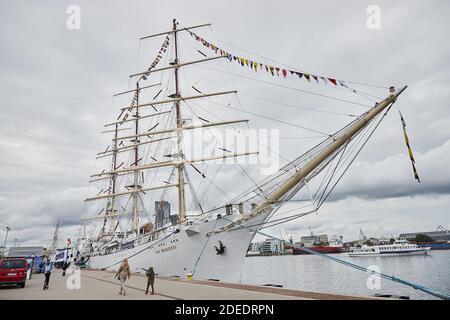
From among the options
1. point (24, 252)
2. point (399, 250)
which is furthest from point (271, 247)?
point (24, 252)

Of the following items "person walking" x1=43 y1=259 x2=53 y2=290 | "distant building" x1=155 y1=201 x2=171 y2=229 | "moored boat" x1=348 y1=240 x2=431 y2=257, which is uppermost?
"distant building" x1=155 y1=201 x2=171 y2=229

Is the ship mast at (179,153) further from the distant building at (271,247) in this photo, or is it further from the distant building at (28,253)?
the distant building at (271,247)

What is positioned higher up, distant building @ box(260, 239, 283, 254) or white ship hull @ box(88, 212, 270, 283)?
distant building @ box(260, 239, 283, 254)

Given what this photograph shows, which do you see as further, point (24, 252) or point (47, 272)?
point (24, 252)

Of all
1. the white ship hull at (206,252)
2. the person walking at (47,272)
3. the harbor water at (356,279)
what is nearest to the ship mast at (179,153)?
the white ship hull at (206,252)

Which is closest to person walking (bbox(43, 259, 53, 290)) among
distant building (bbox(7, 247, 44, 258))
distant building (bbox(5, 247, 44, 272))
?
distant building (bbox(7, 247, 44, 258))

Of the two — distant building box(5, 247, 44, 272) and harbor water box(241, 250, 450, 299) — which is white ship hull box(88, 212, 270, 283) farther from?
distant building box(5, 247, 44, 272)

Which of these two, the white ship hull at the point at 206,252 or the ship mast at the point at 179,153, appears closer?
the white ship hull at the point at 206,252

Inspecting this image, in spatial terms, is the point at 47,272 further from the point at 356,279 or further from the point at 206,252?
the point at 356,279

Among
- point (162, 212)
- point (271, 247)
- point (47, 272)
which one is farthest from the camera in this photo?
point (271, 247)
